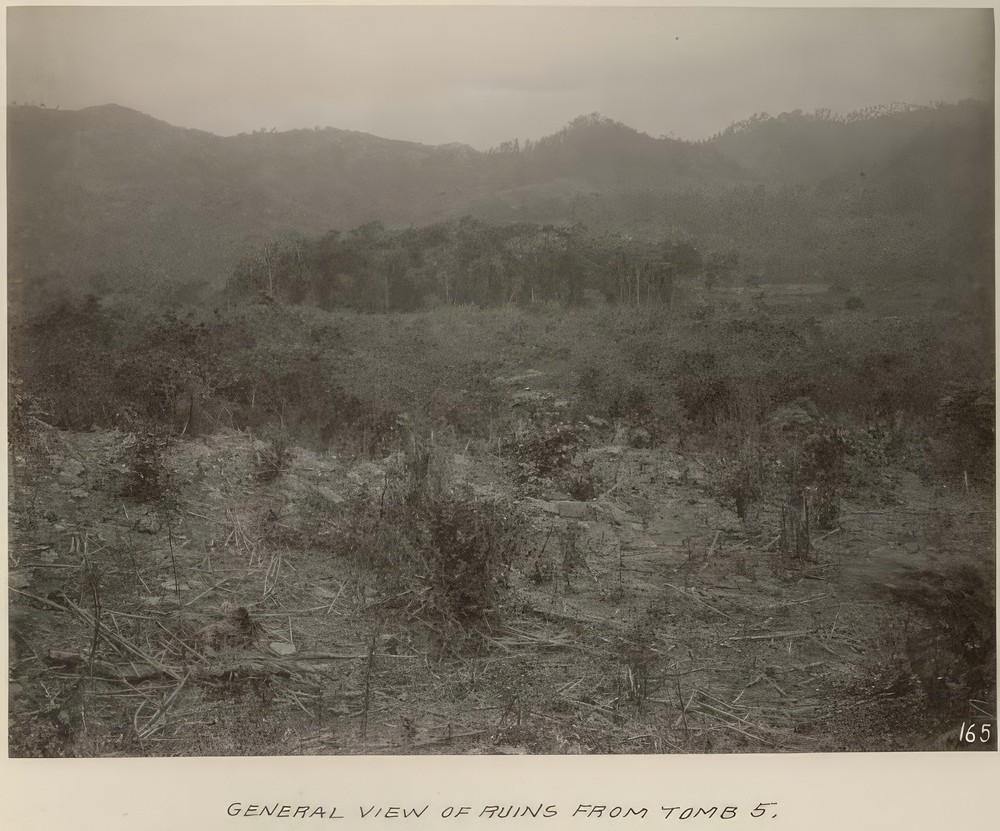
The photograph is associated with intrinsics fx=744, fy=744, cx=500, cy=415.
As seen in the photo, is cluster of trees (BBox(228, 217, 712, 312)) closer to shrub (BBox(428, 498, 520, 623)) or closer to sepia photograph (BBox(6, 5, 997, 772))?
sepia photograph (BBox(6, 5, 997, 772))

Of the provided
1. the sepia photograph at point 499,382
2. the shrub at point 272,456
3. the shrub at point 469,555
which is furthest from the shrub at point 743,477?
the shrub at point 272,456

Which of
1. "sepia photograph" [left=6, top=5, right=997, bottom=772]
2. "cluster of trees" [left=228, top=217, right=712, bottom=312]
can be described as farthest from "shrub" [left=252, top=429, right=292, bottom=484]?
"cluster of trees" [left=228, top=217, right=712, bottom=312]

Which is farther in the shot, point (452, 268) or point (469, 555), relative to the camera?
point (452, 268)

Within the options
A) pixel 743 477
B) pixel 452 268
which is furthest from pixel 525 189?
pixel 743 477

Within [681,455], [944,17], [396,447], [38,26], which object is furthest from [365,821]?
[944,17]

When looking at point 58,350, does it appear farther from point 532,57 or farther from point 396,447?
point 532,57

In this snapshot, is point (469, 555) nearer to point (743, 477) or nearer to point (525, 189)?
point (743, 477)

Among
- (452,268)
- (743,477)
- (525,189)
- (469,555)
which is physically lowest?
(469,555)
